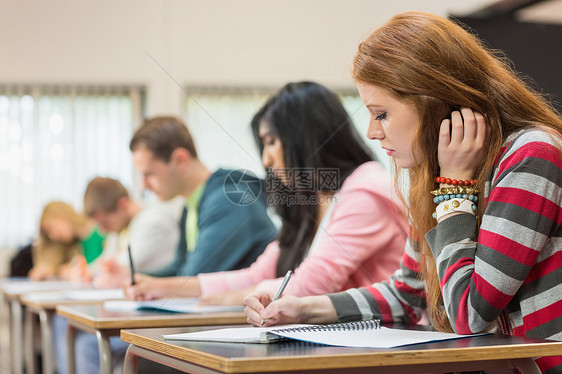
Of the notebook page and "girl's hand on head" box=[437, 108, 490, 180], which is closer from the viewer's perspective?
the notebook page

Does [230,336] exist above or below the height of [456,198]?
below

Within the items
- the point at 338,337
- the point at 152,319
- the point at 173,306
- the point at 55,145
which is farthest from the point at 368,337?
the point at 55,145

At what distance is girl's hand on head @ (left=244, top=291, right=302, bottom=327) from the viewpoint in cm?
118

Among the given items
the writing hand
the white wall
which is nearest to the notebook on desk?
the writing hand

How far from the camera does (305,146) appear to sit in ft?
5.90

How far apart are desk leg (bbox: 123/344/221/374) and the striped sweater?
1.20 feet

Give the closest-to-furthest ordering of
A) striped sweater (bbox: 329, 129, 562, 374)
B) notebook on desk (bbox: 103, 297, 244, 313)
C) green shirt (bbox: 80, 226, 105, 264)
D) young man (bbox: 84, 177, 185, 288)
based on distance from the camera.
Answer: striped sweater (bbox: 329, 129, 562, 374)
notebook on desk (bbox: 103, 297, 244, 313)
young man (bbox: 84, 177, 185, 288)
green shirt (bbox: 80, 226, 105, 264)

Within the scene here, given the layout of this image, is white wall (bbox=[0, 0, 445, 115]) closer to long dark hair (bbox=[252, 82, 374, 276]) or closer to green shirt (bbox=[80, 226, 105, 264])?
long dark hair (bbox=[252, 82, 374, 276])

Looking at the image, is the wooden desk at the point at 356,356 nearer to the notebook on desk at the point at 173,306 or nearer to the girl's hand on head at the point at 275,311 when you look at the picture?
the girl's hand on head at the point at 275,311

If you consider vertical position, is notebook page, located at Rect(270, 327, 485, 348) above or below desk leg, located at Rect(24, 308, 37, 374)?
above

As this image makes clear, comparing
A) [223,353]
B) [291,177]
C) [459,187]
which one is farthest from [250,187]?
[223,353]

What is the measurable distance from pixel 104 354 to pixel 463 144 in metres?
0.76

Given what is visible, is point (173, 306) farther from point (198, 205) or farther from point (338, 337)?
point (338, 337)

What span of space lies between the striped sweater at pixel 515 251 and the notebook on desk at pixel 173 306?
0.70 metres
